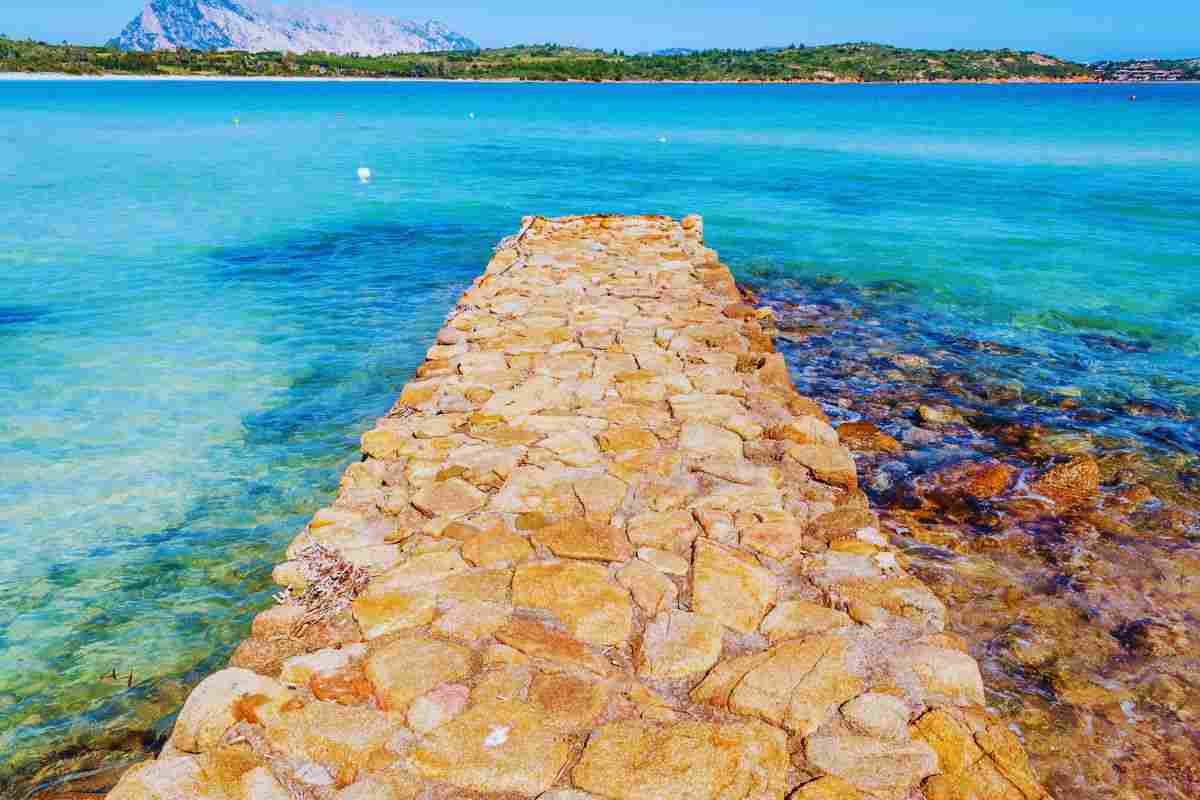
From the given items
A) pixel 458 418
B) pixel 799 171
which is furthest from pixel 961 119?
pixel 458 418

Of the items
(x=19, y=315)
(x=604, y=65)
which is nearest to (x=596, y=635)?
(x=19, y=315)

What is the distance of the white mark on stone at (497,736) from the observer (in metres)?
2.99

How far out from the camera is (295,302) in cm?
1313

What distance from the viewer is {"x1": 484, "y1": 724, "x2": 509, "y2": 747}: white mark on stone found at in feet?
9.81

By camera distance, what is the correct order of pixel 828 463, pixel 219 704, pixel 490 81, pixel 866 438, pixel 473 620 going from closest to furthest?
pixel 219 704, pixel 473 620, pixel 828 463, pixel 866 438, pixel 490 81

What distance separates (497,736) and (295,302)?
11615 mm

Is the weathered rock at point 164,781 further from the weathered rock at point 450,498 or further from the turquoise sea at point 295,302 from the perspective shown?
the weathered rock at point 450,498

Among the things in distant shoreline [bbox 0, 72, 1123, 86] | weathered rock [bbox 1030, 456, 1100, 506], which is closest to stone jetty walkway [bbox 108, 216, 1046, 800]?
weathered rock [bbox 1030, 456, 1100, 506]

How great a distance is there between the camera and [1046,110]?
232 ft

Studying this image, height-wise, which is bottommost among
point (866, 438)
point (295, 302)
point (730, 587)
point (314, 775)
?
point (295, 302)

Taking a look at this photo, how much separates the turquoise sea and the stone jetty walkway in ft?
4.42

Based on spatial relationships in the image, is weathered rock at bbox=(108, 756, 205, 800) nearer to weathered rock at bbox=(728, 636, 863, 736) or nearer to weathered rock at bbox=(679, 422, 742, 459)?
weathered rock at bbox=(728, 636, 863, 736)

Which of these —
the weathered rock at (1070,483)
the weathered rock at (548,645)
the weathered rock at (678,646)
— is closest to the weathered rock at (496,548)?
the weathered rock at (548,645)

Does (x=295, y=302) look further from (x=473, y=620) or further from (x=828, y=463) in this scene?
(x=473, y=620)
